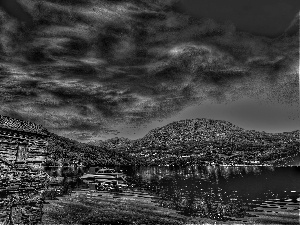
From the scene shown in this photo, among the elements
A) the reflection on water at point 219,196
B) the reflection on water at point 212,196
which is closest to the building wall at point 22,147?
the reflection on water at point 212,196

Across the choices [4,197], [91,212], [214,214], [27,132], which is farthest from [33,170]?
[214,214]

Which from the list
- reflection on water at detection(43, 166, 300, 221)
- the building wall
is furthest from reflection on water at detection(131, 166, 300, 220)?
the building wall

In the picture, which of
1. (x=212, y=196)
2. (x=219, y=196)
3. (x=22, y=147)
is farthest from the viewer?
(x=22, y=147)

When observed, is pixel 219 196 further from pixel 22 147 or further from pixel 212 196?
pixel 22 147

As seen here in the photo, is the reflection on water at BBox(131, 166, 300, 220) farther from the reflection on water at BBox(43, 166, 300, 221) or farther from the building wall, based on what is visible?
the building wall

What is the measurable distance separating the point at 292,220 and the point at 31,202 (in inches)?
813

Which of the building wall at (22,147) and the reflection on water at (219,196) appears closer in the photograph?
the reflection on water at (219,196)

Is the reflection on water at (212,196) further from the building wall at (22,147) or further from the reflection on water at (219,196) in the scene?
the building wall at (22,147)

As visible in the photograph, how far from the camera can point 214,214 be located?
62.8 ft

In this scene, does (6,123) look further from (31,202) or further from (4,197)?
(31,202)

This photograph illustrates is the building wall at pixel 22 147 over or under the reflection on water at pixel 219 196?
over

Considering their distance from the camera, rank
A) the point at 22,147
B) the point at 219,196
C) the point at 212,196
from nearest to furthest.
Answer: the point at 212,196, the point at 219,196, the point at 22,147

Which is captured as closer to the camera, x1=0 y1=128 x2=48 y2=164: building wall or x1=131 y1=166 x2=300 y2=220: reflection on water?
x1=131 y1=166 x2=300 y2=220: reflection on water

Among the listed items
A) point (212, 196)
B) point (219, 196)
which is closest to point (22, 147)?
point (212, 196)
